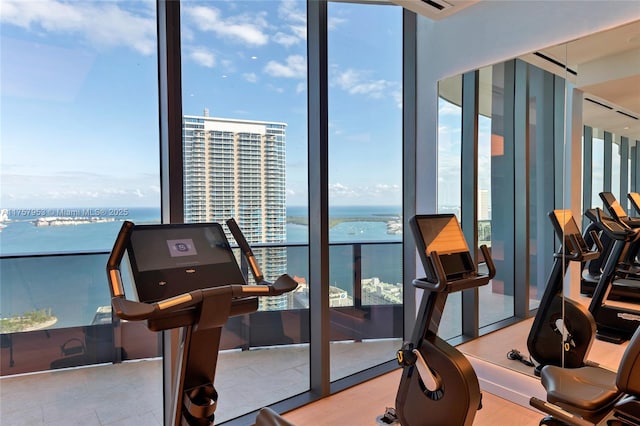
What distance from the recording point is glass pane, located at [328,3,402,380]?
132 inches

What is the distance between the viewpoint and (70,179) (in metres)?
2.15

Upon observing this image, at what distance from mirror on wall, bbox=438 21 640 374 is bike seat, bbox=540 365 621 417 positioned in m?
0.75

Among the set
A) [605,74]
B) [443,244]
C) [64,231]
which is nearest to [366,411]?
[443,244]

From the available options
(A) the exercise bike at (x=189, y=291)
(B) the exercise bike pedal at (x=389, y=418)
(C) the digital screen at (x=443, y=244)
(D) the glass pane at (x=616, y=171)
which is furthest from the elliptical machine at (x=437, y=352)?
(D) the glass pane at (x=616, y=171)

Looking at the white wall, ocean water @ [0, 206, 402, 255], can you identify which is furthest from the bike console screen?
the white wall

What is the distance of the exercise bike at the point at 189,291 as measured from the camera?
1439mm

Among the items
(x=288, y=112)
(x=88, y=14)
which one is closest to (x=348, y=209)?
(x=288, y=112)

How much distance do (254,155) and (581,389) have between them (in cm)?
246

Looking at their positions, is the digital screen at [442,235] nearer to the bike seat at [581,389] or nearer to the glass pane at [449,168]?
the bike seat at [581,389]

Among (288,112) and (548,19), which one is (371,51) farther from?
(548,19)

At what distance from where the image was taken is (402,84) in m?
3.85

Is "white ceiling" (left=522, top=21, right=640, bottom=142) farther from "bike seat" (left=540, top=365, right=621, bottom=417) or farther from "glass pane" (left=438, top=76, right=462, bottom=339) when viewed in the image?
"bike seat" (left=540, top=365, right=621, bottom=417)

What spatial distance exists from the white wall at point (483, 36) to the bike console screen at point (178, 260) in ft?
7.95

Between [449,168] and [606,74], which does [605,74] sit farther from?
[449,168]
